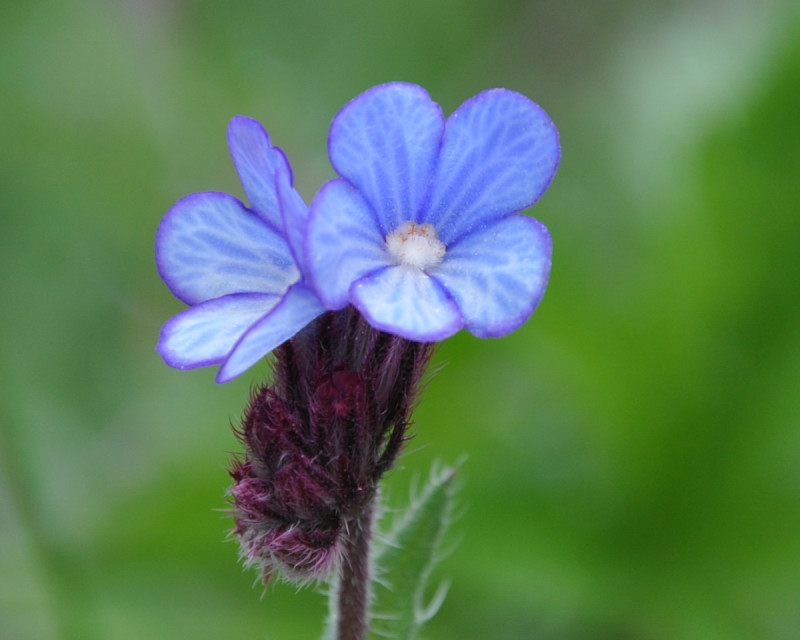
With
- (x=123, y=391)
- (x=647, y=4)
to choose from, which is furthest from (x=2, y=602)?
(x=647, y=4)

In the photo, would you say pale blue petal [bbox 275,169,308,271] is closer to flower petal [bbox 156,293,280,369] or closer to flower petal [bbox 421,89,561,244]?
flower petal [bbox 156,293,280,369]

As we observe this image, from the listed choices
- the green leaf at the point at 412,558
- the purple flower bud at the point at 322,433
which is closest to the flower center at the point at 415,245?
the purple flower bud at the point at 322,433

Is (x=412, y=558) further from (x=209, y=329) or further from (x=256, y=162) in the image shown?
(x=256, y=162)

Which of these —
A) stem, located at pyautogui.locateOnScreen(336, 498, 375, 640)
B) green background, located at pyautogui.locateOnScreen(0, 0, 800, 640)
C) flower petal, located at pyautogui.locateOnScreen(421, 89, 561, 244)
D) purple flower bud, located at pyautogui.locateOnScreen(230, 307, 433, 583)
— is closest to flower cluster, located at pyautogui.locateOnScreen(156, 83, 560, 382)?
flower petal, located at pyautogui.locateOnScreen(421, 89, 561, 244)

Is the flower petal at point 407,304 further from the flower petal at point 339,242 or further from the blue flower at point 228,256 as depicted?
the blue flower at point 228,256

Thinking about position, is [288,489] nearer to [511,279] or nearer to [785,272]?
[511,279]

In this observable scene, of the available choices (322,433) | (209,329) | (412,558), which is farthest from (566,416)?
(209,329)

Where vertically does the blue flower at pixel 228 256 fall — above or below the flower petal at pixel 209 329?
above
